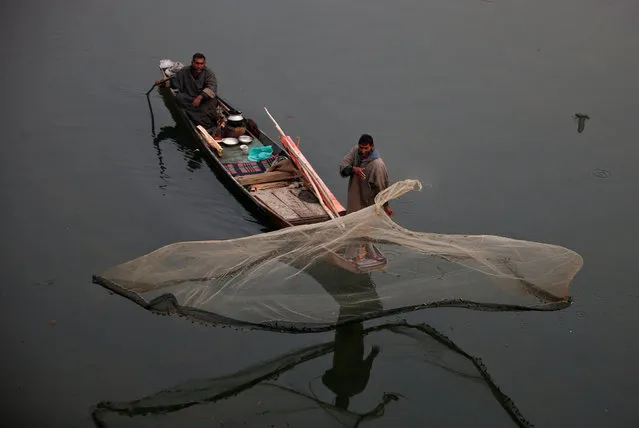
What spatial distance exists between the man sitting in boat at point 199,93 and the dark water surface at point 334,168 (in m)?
0.53

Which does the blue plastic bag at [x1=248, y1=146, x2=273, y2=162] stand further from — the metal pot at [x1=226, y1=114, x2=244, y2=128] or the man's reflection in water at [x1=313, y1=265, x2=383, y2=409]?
the man's reflection in water at [x1=313, y1=265, x2=383, y2=409]

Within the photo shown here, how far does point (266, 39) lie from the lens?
12406 mm

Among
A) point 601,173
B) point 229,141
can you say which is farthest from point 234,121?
point 601,173

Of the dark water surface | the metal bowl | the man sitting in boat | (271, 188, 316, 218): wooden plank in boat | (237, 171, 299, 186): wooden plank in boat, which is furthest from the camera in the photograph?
the man sitting in boat

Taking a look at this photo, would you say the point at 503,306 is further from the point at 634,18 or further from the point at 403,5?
the point at 634,18

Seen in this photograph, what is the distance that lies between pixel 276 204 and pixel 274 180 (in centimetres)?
61

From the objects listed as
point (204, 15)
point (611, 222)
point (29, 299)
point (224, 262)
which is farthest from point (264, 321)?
point (204, 15)

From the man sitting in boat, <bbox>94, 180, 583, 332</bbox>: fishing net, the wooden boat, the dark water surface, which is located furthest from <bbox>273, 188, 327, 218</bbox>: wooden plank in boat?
the man sitting in boat

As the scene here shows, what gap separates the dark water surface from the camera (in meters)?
5.98

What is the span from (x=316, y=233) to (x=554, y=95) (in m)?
7.29

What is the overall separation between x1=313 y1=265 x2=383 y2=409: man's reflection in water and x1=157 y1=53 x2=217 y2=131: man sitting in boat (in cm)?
433

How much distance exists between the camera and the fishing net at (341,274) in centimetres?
552

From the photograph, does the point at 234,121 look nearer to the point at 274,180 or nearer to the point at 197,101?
the point at 197,101

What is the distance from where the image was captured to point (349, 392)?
5.92 m
